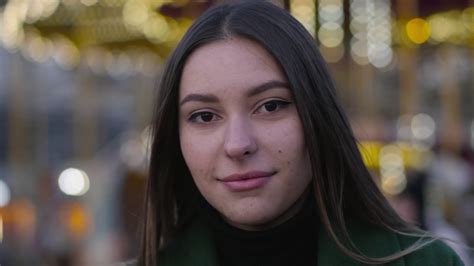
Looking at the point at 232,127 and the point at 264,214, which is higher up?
the point at 232,127

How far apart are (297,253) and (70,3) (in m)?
4.56

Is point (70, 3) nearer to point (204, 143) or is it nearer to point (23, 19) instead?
point (23, 19)

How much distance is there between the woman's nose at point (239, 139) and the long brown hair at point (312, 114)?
10 centimetres

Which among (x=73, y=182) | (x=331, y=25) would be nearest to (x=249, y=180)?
(x=331, y=25)

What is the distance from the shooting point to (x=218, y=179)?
1.75 meters

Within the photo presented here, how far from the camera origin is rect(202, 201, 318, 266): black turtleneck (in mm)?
1808

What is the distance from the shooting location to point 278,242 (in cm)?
181

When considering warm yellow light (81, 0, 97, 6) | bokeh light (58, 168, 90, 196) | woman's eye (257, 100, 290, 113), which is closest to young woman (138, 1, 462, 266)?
woman's eye (257, 100, 290, 113)

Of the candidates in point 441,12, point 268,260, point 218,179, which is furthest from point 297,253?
point 441,12

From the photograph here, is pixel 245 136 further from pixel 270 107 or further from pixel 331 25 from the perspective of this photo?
pixel 331 25

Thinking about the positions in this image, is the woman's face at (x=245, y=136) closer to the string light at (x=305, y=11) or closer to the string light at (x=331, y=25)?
the string light at (x=305, y=11)

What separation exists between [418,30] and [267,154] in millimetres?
5105

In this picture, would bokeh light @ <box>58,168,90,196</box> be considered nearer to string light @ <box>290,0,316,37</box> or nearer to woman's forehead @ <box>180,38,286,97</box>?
string light @ <box>290,0,316,37</box>

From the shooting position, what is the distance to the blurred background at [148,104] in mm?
6255
